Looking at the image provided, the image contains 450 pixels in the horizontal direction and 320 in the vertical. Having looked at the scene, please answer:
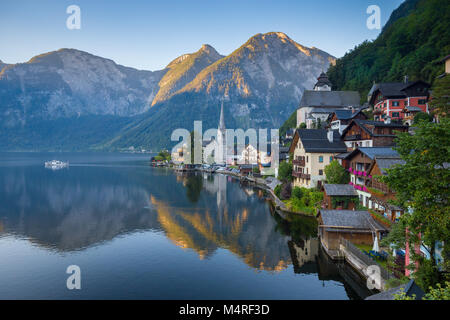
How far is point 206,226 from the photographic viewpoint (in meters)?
52.8

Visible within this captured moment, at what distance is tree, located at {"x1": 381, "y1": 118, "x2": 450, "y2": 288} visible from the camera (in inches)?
726

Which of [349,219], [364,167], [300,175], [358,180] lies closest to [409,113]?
[300,175]

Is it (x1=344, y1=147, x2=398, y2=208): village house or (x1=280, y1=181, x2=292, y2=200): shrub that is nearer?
(x1=344, y1=147, x2=398, y2=208): village house

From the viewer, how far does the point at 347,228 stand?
36.4 metres

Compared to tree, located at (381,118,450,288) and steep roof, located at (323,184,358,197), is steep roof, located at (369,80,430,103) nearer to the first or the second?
steep roof, located at (323,184,358,197)

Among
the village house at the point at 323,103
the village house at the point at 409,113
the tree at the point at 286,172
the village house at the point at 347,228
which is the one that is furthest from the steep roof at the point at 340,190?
the village house at the point at 323,103

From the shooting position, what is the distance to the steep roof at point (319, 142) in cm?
6079

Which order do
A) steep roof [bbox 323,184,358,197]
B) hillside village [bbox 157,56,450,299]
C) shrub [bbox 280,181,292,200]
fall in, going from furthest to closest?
shrub [bbox 280,181,292,200], steep roof [bbox 323,184,358,197], hillside village [bbox 157,56,450,299]

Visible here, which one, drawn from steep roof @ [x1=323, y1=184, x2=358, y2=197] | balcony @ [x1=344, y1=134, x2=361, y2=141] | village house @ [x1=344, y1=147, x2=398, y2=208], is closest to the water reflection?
steep roof @ [x1=323, y1=184, x2=358, y2=197]

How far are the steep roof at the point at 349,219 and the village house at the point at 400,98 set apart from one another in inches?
1696

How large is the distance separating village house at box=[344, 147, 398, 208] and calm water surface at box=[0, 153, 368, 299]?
9152mm

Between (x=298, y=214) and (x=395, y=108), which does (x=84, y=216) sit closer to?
(x=298, y=214)

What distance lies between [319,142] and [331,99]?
65.2 metres
